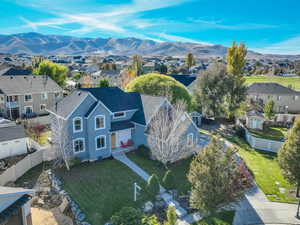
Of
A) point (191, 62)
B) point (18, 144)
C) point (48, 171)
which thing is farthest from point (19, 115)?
point (191, 62)

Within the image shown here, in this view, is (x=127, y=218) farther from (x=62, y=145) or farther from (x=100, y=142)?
(x=100, y=142)

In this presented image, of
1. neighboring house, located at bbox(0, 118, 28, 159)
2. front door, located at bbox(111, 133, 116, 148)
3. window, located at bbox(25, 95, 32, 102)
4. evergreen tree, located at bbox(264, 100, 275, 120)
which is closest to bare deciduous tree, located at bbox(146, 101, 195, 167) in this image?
front door, located at bbox(111, 133, 116, 148)

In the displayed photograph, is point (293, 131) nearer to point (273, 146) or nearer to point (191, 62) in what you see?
point (273, 146)

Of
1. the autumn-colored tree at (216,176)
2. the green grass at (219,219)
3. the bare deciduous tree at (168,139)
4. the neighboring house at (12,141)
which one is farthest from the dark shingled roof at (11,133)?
the green grass at (219,219)

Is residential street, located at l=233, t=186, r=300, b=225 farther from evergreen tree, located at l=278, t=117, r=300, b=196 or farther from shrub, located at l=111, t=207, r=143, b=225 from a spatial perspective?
shrub, located at l=111, t=207, r=143, b=225

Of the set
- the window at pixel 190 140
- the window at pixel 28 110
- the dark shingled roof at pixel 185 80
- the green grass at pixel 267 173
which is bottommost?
the green grass at pixel 267 173

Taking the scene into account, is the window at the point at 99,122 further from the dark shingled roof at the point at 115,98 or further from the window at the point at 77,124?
the dark shingled roof at the point at 115,98
